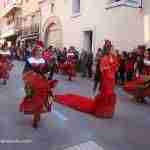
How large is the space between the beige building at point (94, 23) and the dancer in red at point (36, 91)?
1336 centimetres

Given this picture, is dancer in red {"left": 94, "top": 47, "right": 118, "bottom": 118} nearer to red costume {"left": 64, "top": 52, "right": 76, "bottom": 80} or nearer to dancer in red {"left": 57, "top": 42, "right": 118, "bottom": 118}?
dancer in red {"left": 57, "top": 42, "right": 118, "bottom": 118}

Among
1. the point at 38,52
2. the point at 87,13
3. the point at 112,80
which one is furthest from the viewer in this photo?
the point at 87,13

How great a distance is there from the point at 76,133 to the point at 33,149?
152 centimetres

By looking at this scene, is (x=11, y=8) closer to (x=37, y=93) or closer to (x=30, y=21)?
(x=30, y=21)

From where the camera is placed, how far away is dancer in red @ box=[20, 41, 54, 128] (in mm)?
9430

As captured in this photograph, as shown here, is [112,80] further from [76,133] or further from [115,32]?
[115,32]

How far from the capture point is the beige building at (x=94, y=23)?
23.2 m

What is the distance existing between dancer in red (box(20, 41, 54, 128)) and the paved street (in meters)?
0.35

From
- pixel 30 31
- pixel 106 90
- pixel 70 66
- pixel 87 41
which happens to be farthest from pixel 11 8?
pixel 106 90

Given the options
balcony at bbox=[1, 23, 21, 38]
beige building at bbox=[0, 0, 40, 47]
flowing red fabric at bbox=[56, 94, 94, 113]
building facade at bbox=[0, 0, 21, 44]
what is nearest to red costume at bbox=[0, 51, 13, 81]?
flowing red fabric at bbox=[56, 94, 94, 113]

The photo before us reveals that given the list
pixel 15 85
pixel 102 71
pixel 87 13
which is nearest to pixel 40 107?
pixel 102 71

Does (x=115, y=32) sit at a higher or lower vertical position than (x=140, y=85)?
higher

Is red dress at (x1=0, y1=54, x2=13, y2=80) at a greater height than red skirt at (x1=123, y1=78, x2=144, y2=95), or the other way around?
red dress at (x1=0, y1=54, x2=13, y2=80)

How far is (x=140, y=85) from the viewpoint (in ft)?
46.1
